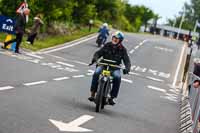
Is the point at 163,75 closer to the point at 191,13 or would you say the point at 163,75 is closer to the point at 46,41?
the point at 46,41

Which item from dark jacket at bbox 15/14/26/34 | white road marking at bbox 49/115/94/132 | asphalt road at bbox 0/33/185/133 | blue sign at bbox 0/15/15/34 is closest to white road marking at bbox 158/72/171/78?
blue sign at bbox 0/15/15/34

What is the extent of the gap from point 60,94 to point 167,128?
123 inches

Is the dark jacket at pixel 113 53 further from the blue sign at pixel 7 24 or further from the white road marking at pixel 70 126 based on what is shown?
the blue sign at pixel 7 24

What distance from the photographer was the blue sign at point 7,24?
2823cm

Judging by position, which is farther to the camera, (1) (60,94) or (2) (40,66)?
(2) (40,66)

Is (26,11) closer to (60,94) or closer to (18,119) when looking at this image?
(60,94)

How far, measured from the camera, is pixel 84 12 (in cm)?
5478

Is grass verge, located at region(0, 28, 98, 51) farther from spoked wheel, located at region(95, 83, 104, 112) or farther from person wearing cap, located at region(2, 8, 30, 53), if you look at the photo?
spoked wheel, located at region(95, 83, 104, 112)

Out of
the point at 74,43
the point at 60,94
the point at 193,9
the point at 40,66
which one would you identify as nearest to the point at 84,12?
the point at 74,43

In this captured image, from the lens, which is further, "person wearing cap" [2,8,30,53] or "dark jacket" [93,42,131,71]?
"person wearing cap" [2,8,30,53]

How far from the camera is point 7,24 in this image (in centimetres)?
2842

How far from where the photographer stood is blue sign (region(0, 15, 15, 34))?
28.2 metres

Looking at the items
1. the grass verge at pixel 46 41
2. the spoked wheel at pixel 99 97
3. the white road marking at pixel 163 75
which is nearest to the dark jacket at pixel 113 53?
the spoked wheel at pixel 99 97

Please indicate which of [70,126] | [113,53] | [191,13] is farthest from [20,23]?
[191,13]
